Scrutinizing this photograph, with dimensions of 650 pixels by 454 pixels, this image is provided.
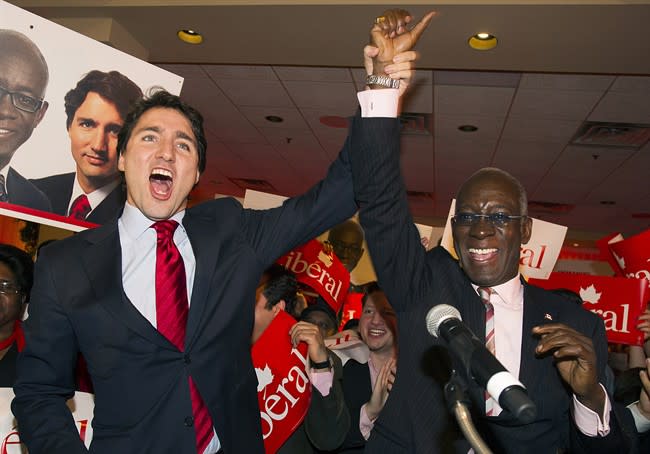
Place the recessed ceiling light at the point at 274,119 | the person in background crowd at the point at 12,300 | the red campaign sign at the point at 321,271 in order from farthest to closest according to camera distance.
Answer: the recessed ceiling light at the point at 274,119, the red campaign sign at the point at 321,271, the person in background crowd at the point at 12,300

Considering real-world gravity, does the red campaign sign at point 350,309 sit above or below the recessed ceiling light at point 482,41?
below

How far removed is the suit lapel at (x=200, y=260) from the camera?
162 cm

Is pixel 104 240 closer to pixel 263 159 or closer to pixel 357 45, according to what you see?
pixel 357 45

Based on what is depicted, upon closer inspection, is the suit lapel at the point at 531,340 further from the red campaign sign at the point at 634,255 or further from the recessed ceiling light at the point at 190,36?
the recessed ceiling light at the point at 190,36

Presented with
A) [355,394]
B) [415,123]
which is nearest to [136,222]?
[355,394]

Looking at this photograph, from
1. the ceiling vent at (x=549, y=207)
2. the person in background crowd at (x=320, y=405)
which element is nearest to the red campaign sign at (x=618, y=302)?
the person in background crowd at (x=320, y=405)

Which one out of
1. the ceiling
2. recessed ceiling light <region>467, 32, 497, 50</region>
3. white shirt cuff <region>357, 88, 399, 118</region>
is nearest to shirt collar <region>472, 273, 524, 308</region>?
white shirt cuff <region>357, 88, 399, 118</region>

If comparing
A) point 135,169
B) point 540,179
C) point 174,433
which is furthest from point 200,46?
point 540,179

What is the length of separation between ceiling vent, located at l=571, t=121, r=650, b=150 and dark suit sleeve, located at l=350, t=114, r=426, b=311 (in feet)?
19.5

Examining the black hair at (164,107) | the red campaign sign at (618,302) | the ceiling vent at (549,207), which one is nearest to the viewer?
the black hair at (164,107)

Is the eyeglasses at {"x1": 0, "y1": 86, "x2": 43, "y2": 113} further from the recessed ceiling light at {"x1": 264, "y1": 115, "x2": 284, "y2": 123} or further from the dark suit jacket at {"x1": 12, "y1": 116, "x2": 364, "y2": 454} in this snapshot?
the recessed ceiling light at {"x1": 264, "y1": 115, "x2": 284, "y2": 123}

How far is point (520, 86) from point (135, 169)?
5.08m

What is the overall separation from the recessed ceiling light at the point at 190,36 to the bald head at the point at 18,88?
320 centimetres

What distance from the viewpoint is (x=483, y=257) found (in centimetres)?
188
